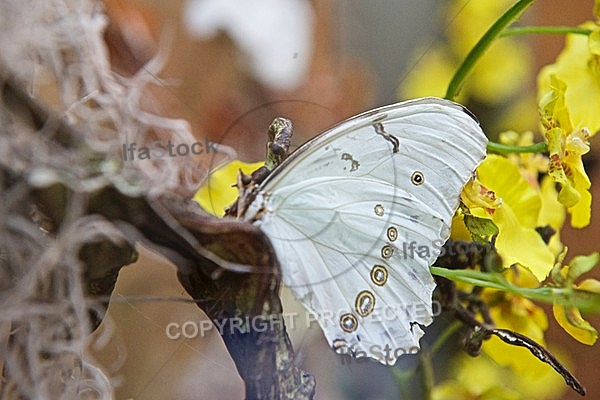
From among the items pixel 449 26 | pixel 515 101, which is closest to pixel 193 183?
pixel 449 26

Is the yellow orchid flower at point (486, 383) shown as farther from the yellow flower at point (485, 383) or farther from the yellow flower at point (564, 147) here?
the yellow flower at point (564, 147)

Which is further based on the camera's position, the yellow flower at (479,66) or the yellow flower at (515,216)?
the yellow flower at (479,66)

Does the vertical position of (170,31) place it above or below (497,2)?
below

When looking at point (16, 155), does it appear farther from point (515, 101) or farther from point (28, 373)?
point (515, 101)

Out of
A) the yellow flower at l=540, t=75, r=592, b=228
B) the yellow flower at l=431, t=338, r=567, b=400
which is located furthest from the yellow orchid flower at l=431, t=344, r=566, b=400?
the yellow flower at l=540, t=75, r=592, b=228

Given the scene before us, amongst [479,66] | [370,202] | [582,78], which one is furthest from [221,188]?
[479,66]

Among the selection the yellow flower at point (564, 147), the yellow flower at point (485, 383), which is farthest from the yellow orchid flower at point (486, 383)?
the yellow flower at point (564, 147)

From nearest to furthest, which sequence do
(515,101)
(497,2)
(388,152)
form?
(388,152) < (497,2) < (515,101)

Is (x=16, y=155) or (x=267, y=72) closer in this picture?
(x=16, y=155)
